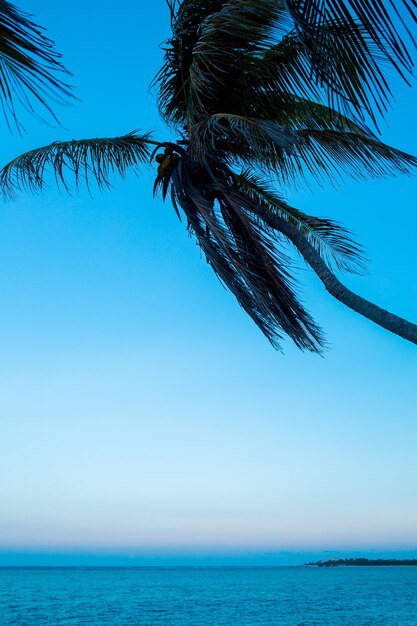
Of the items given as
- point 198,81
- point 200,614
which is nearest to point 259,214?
point 198,81

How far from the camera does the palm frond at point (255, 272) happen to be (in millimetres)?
5289

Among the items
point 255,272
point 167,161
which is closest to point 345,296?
point 255,272

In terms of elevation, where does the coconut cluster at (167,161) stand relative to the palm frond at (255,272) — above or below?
above

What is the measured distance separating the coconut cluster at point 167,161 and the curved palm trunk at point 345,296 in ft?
3.18

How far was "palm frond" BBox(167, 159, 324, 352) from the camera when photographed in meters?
5.29

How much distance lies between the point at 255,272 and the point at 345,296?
1.12 metres

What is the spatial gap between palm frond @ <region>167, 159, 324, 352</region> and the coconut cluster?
414mm

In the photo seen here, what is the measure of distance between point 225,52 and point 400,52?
13.4ft

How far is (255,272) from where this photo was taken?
213 inches

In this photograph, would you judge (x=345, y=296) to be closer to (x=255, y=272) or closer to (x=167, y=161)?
(x=255, y=272)

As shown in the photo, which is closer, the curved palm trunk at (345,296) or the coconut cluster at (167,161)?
the curved palm trunk at (345,296)

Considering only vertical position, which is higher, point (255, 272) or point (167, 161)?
point (167, 161)

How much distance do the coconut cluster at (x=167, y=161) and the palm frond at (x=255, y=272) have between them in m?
0.41

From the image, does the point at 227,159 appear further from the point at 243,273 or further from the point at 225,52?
Answer: the point at 243,273
